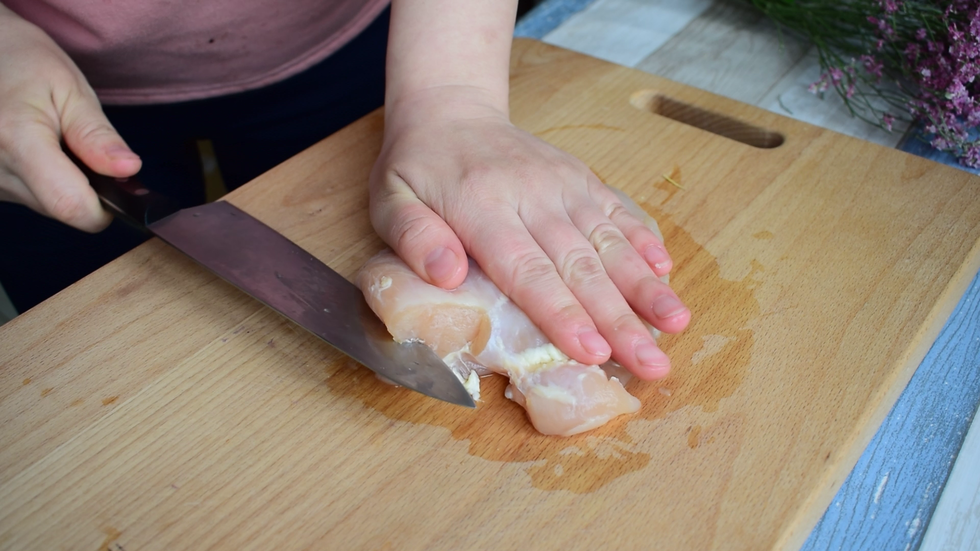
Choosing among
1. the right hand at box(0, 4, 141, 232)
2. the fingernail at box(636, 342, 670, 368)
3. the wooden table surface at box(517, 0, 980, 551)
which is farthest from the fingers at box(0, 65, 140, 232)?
the wooden table surface at box(517, 0, 980, 551)

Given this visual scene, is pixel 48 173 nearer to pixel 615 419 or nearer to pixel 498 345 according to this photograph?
pixel 498 345

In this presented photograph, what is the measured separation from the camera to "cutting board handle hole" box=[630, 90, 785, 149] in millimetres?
1492

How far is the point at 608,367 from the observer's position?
1039 mm

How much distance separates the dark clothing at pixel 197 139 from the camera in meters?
1.55

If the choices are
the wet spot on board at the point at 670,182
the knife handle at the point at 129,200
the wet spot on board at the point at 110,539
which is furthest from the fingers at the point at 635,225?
the wet spot on board at the point at 110,539

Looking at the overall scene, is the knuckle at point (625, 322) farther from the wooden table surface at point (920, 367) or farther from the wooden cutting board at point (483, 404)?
the wooden table surface at point (920, 367)

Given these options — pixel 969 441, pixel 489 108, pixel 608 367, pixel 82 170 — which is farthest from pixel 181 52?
pixel 969 441

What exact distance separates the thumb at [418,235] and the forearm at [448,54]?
0.22 m

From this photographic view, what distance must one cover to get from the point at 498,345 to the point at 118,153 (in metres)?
0.72

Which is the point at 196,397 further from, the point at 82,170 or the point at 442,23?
the point at 442,23

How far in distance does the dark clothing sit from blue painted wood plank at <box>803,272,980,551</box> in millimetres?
1314

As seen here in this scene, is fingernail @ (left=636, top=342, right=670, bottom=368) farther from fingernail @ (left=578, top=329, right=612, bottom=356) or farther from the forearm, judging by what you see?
the forearm

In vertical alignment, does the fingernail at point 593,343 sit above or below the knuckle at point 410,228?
below

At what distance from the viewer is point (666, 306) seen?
1.02 meters
